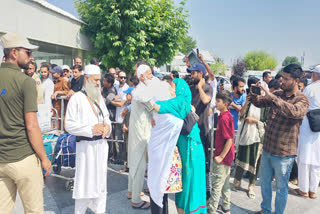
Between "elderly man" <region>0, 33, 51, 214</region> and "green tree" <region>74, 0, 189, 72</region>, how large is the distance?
847 centimetres

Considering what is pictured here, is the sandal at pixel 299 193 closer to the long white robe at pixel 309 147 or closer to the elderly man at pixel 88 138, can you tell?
the long white robe at pixel 309 147

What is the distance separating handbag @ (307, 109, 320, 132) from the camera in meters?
3.97

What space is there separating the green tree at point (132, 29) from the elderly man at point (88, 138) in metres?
7.90

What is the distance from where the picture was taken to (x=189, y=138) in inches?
110

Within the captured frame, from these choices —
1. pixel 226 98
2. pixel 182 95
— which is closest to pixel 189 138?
pixel 182 95

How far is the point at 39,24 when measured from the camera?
9172 mm

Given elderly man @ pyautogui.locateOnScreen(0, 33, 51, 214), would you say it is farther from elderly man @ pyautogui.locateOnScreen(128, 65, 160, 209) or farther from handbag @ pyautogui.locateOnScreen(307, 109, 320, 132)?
handbag @ pyautogui.locateOnScreen(307, 109, 320, 132)

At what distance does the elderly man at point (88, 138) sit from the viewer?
2.90 m

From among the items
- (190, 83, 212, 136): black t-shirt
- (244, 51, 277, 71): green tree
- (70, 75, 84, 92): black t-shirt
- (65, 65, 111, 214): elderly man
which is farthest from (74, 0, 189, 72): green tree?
(244, 51, 277, 71): green tree

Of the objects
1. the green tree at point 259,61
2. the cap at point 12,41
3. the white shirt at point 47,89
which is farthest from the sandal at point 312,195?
the green tree at point 259,61

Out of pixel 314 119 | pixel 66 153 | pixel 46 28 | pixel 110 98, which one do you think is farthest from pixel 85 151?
pixel 46 28

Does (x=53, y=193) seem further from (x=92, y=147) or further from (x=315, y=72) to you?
(x=315, y=72)

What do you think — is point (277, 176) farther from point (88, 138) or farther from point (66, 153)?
point (66, 153)

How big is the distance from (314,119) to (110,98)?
3938 mm
